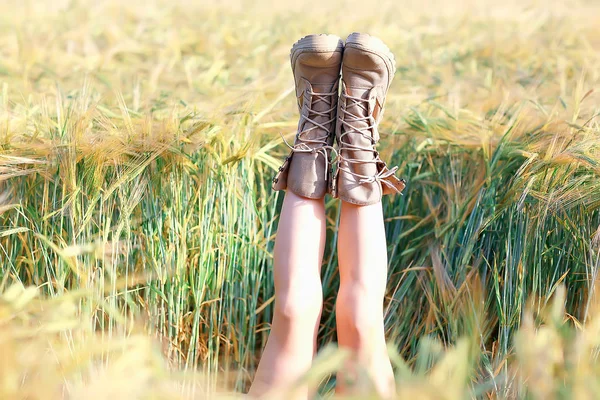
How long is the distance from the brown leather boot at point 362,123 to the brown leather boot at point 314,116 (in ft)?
0.09

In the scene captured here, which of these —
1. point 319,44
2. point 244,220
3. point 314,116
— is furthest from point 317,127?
point 244,220

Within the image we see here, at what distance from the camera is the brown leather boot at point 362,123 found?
1.33m

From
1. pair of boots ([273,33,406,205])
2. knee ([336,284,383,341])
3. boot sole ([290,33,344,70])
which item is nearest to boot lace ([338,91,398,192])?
pair of boots ([273,33,406,205])

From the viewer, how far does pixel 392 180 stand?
55.6 inches

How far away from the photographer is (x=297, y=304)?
50.2 inches

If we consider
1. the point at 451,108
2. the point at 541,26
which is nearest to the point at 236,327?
the point at 451,108

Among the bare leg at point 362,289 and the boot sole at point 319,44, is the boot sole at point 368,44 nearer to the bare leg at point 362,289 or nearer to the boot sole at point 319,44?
the boot sole at point 319,44

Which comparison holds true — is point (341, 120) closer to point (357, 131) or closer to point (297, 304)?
point (357, 131)

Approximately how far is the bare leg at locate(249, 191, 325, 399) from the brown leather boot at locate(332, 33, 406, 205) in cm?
9

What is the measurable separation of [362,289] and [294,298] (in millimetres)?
137

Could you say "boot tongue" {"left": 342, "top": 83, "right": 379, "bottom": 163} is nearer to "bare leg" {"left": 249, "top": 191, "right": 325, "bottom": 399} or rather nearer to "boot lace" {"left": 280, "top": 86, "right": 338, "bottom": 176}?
"boot lace" {"left": 280, "top": 86, "right": 338, "bottom": 176}

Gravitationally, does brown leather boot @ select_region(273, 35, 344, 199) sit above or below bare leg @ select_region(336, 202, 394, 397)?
above

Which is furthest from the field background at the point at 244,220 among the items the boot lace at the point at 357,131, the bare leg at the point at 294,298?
the boot lace at the point at 357,131

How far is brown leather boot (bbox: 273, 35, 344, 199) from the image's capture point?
1347mm
